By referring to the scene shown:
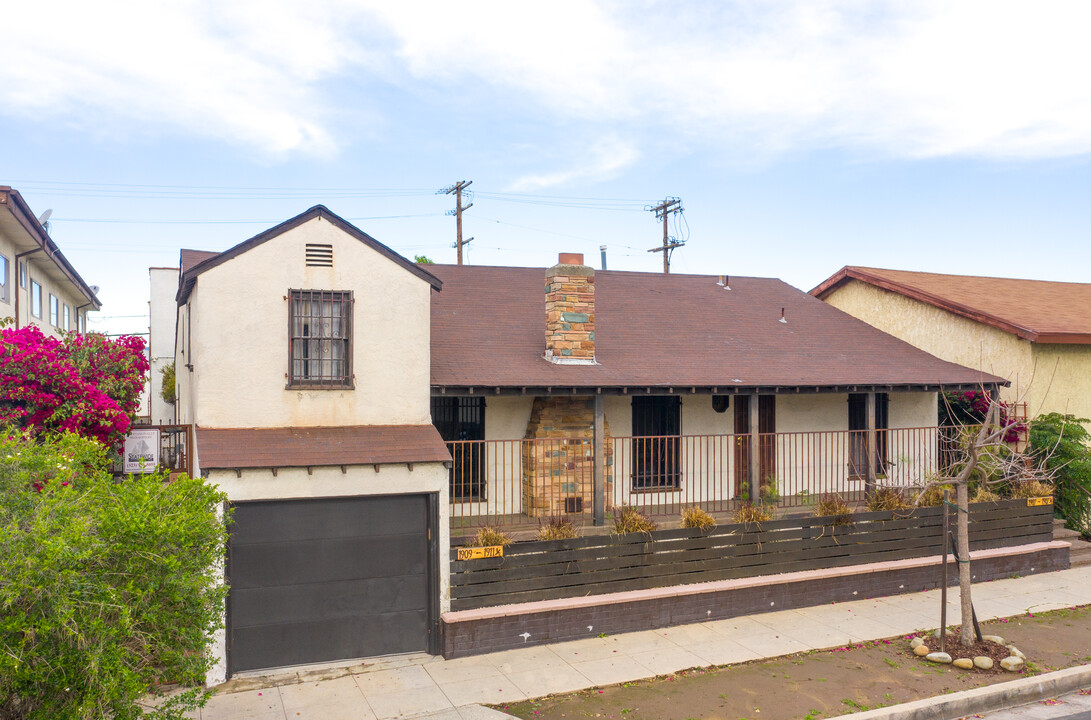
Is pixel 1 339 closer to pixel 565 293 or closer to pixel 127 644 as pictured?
pixel 127 644

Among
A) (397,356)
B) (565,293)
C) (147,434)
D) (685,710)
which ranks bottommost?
(685,710)

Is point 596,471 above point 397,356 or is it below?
below

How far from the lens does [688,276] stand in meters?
19.0

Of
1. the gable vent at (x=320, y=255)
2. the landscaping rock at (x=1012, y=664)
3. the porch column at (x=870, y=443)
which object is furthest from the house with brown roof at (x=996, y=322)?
the gable vent at (x=320, y=255)

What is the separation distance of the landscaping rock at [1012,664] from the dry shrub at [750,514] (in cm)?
328

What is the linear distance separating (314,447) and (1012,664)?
8.20 m

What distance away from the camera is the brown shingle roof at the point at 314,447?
8789 mm

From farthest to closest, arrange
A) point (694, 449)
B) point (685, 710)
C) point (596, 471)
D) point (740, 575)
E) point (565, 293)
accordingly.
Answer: point (694, 449)
point (565, 293)
point (596, 471)
point (740, 575)
point (685, 710)

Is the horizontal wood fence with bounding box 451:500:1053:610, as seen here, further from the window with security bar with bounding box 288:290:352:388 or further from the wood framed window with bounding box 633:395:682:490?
the wood framed window with bounding box 633:395:682:490

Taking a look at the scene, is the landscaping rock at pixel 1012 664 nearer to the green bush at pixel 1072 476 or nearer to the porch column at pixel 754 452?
the porch column at pixel 754 452

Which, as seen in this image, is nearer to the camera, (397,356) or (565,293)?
(397,356)

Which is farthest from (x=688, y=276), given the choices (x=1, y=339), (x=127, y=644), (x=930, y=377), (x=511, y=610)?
(x=127, y=644)

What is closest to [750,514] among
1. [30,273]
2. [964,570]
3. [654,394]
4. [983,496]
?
[654,394]

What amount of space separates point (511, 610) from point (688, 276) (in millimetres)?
11349
